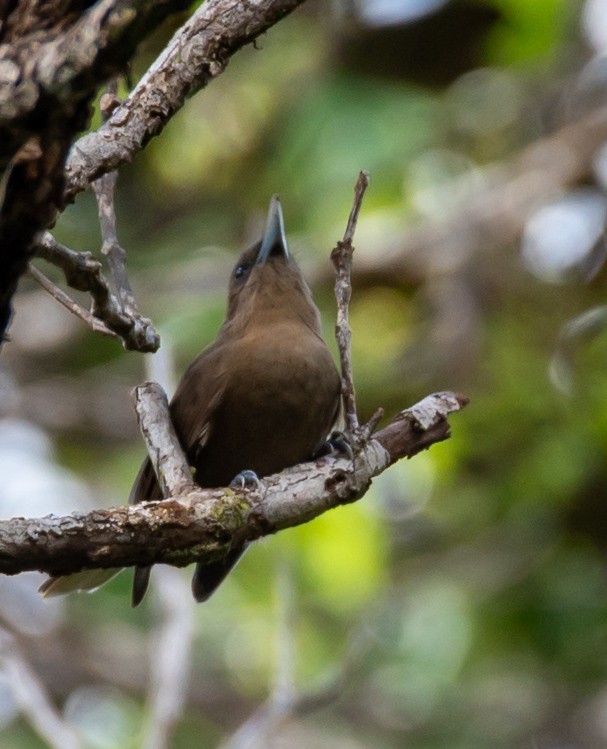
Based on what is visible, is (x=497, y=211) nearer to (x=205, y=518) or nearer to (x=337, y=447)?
Result: (x=337, y=447)

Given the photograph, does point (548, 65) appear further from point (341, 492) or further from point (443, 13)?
point (341, 492)

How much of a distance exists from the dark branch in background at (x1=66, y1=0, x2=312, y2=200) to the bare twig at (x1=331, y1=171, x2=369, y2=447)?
42cm

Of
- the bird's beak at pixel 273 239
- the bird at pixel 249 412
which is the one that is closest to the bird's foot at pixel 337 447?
the bird at pixel 249 412

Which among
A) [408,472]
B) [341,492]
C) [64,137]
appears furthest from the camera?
[408,472]

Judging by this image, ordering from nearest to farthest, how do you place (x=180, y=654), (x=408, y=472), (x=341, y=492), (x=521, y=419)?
(x=341, y=492), (x=180, y=654), (x=521, y=419), (x=408, y=472)

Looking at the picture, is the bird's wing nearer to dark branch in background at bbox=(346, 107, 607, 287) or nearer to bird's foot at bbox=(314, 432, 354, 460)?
bird's foot at bbox=(314, 432, 354, 460)

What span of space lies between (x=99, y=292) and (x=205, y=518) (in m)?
0.54

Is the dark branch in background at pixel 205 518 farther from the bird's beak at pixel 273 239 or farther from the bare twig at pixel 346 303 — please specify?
the bird's beak at pixel 273 239

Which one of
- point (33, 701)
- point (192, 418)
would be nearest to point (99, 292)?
point (192, 418)

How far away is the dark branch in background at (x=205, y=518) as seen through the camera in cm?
252

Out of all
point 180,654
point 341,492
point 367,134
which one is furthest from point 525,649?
point 341,492

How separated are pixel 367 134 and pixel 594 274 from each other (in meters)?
1.73

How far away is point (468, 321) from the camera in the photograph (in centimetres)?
792

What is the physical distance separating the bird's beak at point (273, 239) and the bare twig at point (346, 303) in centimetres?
214
